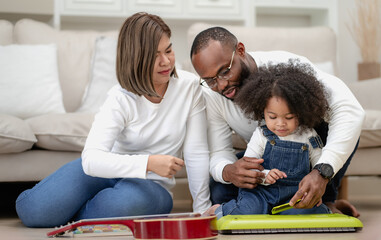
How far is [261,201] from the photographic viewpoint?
1551 millimetres

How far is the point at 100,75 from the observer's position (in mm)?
2658

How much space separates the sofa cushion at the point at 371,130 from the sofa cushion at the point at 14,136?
48.8 inches

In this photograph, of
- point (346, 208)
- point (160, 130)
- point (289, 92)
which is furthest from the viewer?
point (346, 208)

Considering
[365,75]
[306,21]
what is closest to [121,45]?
[365,75]

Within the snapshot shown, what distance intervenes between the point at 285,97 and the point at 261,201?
12.2 inches

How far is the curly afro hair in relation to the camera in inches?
58.2

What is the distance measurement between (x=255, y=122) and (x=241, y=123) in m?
0.05

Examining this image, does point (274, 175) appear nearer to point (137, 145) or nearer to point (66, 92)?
point (137, 145)

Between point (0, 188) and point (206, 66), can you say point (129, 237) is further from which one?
point (0, 188)

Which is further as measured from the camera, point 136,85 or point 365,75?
point 365,75

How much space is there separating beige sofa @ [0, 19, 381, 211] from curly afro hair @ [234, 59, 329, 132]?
630mm

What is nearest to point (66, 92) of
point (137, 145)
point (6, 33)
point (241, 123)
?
point (6, 33)

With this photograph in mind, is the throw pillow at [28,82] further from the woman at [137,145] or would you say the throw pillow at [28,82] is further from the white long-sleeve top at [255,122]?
the white long-sleeve top at [255,122]

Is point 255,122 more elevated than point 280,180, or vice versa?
point 255,122
